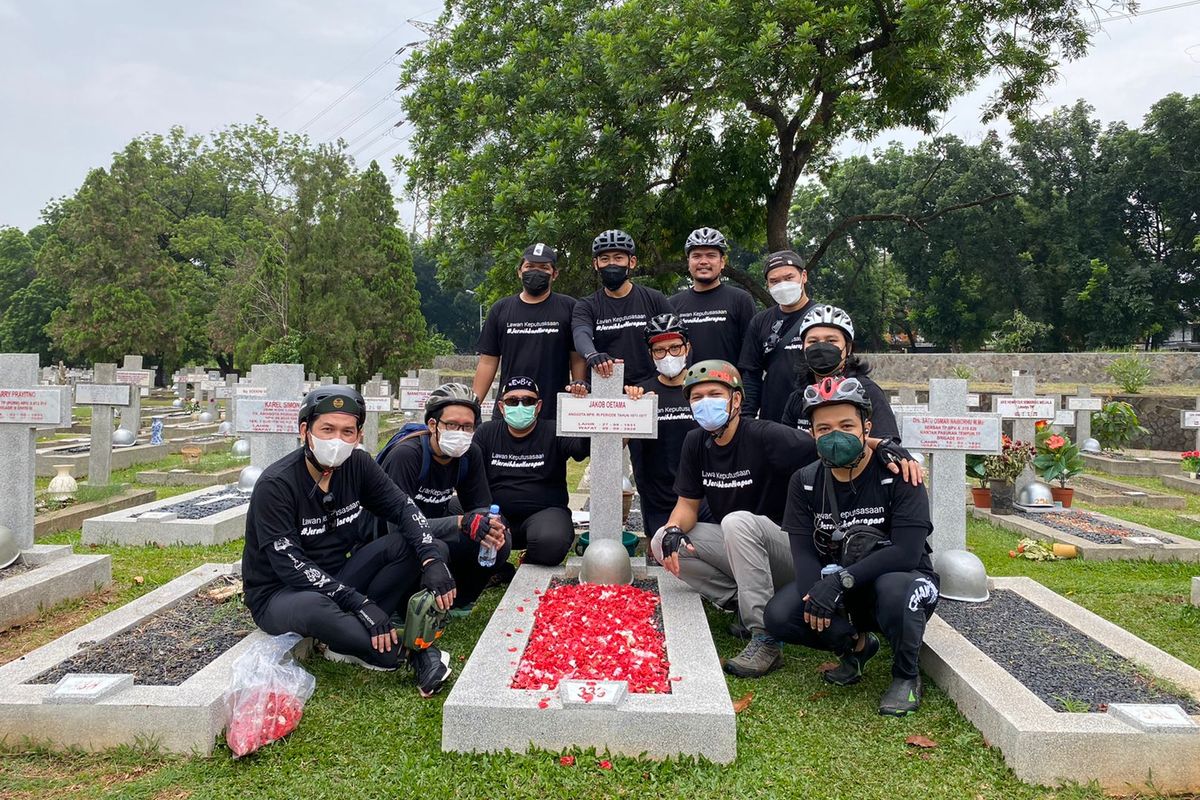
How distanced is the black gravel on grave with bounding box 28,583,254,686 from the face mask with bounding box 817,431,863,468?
301 centimetres

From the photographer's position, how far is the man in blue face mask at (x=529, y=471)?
526cm

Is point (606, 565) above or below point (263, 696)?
above

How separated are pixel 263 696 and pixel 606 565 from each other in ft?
7.19

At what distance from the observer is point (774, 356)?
5.05 metres

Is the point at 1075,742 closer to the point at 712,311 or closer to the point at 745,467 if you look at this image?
the point at 745,467

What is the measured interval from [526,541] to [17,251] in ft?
173

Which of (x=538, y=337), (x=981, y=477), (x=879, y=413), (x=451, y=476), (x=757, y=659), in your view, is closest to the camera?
(x=757, y=659)

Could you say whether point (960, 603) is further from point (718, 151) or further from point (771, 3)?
point (718, 151)

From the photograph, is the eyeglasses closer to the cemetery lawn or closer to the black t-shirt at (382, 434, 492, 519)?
the black t-shirt at (382, 434, 492, 519)

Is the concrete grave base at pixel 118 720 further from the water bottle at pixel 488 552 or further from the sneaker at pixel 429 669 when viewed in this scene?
the water bottle at pixel 488 552

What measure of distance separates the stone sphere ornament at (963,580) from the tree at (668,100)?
733cm

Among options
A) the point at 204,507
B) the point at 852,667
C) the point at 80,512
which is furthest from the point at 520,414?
the point at 80,512

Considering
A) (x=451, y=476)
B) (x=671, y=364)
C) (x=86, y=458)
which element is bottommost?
(x=86, y=458)

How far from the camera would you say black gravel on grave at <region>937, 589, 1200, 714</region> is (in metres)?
3.39
